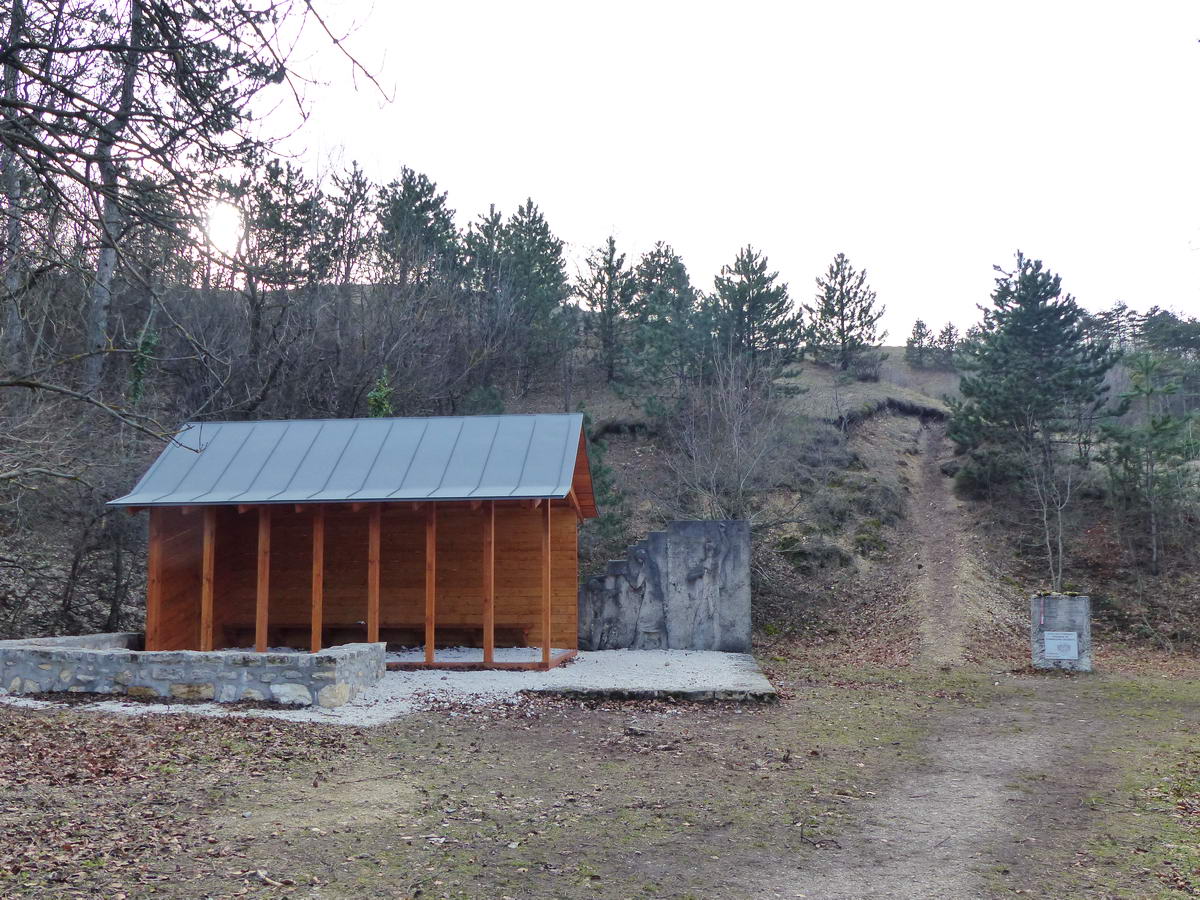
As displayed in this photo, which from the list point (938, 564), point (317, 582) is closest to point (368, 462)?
point (317, 582)

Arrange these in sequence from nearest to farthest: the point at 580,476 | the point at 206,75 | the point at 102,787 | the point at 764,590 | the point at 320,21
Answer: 1. the point at 320,21
2. the point at 206,75
3. the point at 102,787
4. the point at 580,476
5. the point at 764,590

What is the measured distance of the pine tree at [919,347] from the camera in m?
47.7

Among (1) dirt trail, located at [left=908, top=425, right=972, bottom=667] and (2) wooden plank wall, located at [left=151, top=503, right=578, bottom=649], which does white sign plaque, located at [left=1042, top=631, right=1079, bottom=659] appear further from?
(2) wooden plank wall, located at [left=151, top=503, right=578, bottom=649]

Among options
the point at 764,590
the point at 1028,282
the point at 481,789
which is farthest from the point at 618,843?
the point at 1028,282

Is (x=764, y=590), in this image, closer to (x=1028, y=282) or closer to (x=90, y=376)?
(x=1028, y=282)

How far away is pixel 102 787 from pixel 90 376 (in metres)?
13.3

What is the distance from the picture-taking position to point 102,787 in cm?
618

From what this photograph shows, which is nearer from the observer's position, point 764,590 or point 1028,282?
point 764,590

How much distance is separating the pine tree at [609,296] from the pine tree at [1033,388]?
12.7 metres

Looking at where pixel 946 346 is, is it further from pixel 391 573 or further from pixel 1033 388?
pixel 391 573

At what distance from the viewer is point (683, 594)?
1498cm

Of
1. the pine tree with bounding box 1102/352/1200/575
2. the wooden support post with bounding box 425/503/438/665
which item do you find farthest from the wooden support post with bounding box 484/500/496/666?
the pine tree with bounding box 1102/352/1200/575

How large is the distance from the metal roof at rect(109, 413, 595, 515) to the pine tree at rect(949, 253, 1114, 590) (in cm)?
1409

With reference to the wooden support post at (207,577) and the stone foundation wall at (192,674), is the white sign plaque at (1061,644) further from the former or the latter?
the wooden support post at (207,577)
